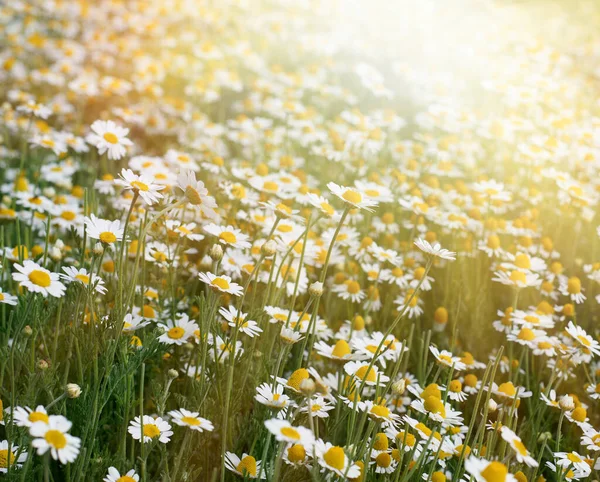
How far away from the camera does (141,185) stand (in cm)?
189

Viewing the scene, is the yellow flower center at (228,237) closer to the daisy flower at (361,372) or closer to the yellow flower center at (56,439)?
the daisy flower at (361,372)

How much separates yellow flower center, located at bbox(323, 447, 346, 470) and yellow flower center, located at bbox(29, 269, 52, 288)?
86 cm

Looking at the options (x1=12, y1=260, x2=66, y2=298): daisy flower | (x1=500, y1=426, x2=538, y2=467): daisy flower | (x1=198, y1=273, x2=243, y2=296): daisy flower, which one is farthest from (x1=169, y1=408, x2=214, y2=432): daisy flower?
(x1=500, y1=426, x2=538, y2=467): daisy flower

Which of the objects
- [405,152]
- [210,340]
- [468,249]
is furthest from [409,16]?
[210,340]

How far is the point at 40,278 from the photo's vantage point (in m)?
1.81

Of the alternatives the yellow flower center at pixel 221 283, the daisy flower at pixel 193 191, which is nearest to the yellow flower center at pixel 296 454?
the yellow flower center at pixel 221 283

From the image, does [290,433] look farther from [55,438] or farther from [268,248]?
[268,248]

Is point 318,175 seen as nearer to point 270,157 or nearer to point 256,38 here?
point 270,157

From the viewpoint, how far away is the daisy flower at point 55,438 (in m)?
1.31

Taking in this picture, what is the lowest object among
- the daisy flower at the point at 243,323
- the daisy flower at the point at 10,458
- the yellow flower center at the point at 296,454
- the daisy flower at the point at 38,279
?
the daisy flower at the point at 10,458

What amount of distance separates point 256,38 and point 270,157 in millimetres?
4000

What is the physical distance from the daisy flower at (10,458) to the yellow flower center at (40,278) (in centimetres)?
41

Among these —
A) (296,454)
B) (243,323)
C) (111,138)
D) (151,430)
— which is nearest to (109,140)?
(111,138)

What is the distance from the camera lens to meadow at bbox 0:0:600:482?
1815mm
